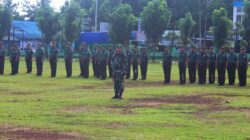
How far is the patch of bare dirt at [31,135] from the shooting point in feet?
39.4

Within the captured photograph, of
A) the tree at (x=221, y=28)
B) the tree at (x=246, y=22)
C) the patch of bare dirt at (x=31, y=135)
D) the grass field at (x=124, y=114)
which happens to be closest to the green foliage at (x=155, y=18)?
the tree at (x=221, y=28)

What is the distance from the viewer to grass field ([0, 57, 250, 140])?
12648 millimetres

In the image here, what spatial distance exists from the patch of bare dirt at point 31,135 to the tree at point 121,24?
173 ft

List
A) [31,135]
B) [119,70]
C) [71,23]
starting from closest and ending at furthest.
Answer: [31,135], [119,70], [71,23]

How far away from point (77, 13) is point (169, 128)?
57.8 meters

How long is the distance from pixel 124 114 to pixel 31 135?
14.0ft

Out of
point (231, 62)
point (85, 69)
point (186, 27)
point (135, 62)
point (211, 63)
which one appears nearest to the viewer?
point (231, 62)

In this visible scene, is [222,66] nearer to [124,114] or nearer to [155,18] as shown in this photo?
[124,114]

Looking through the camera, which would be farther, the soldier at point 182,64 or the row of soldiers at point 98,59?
the row of soldiers at point 98,59

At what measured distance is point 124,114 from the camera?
52.8ft

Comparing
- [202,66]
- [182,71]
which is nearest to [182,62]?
[182,71]

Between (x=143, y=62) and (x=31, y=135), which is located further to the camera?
(x=143, y=62)

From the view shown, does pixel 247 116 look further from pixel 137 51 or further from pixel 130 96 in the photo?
pixel 137 51

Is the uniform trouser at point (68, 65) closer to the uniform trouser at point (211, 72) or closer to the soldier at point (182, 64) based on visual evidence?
the soldier at point (182, 64)
